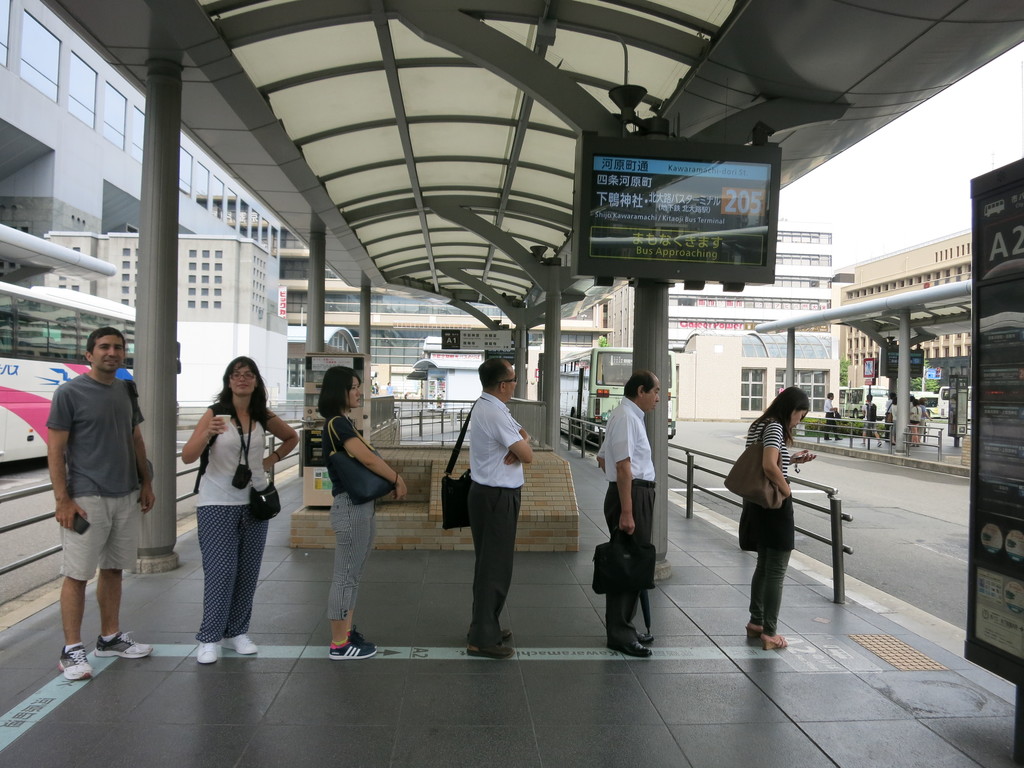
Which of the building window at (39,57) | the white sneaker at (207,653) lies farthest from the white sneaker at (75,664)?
the building window at (39,57)

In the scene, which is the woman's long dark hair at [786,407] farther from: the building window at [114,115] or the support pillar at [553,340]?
the building window at [114,115]

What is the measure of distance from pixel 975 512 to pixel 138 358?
601cm

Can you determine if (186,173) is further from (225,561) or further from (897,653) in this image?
(897,653)

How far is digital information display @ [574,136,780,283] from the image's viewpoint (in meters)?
5.63

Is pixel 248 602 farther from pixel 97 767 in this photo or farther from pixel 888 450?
pixel 888 450

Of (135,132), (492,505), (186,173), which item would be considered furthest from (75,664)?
(135,132)

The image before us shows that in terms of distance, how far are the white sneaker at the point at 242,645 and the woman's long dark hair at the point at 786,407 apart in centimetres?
335

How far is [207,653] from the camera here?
4.08 m

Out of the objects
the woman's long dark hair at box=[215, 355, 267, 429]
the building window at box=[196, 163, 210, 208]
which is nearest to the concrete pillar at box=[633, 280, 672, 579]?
the woman's long dark hair at box=[215, 355, 267, 429]

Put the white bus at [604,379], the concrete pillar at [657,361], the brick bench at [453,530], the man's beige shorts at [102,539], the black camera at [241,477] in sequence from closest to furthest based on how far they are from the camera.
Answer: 1. the man's beige shorts at [102,539]
2. the black camera at [241,477]
3. the concrete pillar at [657,361]
4. the brick bench at [453,530]
5. the white bus at [604,379]

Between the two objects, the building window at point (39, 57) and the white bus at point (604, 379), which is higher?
the building window at point (39, 57)

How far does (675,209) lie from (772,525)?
8.51ft

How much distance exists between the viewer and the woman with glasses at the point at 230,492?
4066mm

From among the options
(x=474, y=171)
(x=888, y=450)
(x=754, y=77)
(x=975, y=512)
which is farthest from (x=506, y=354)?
(x=975, y=512)
